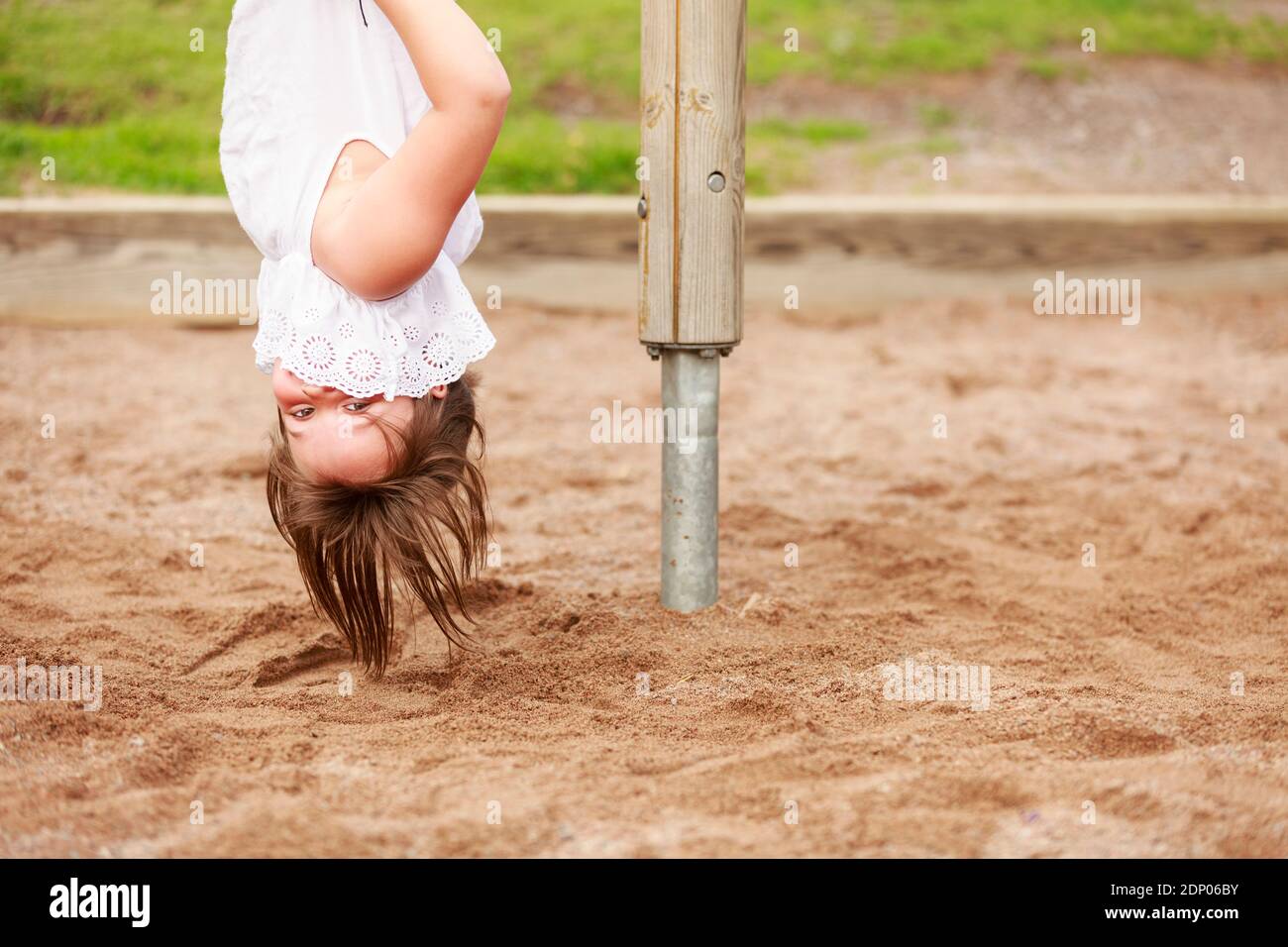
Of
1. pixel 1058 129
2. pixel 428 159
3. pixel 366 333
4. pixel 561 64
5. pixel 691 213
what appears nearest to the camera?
pixel 428 159

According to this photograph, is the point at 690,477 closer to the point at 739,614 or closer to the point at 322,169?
the point at 739,614

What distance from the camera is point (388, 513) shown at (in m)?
2.56

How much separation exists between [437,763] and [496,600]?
1.00 m

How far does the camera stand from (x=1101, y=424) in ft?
15.1

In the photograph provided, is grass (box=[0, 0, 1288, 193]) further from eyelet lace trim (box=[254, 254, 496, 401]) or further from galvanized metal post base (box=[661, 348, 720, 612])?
eyelet lace trim (box=[254, 254, 496, 401])

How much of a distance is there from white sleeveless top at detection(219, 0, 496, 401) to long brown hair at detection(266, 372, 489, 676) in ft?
0.41

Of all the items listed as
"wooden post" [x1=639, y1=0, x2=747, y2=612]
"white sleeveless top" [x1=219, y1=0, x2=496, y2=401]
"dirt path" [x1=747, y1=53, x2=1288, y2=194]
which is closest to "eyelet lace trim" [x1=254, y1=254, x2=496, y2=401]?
"white sleeveless top" [x1=219, y1=0, x2=496, y2=401]

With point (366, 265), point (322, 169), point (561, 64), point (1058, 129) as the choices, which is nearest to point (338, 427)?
point (366, 265)

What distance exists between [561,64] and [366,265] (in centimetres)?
484

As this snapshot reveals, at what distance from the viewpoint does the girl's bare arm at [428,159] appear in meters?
2.33

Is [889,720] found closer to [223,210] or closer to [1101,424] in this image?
[1101,424]

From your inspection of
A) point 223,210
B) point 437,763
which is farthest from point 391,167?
point 223,210

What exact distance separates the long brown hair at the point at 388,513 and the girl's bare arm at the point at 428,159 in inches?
12.7

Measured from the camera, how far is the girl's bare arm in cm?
233
